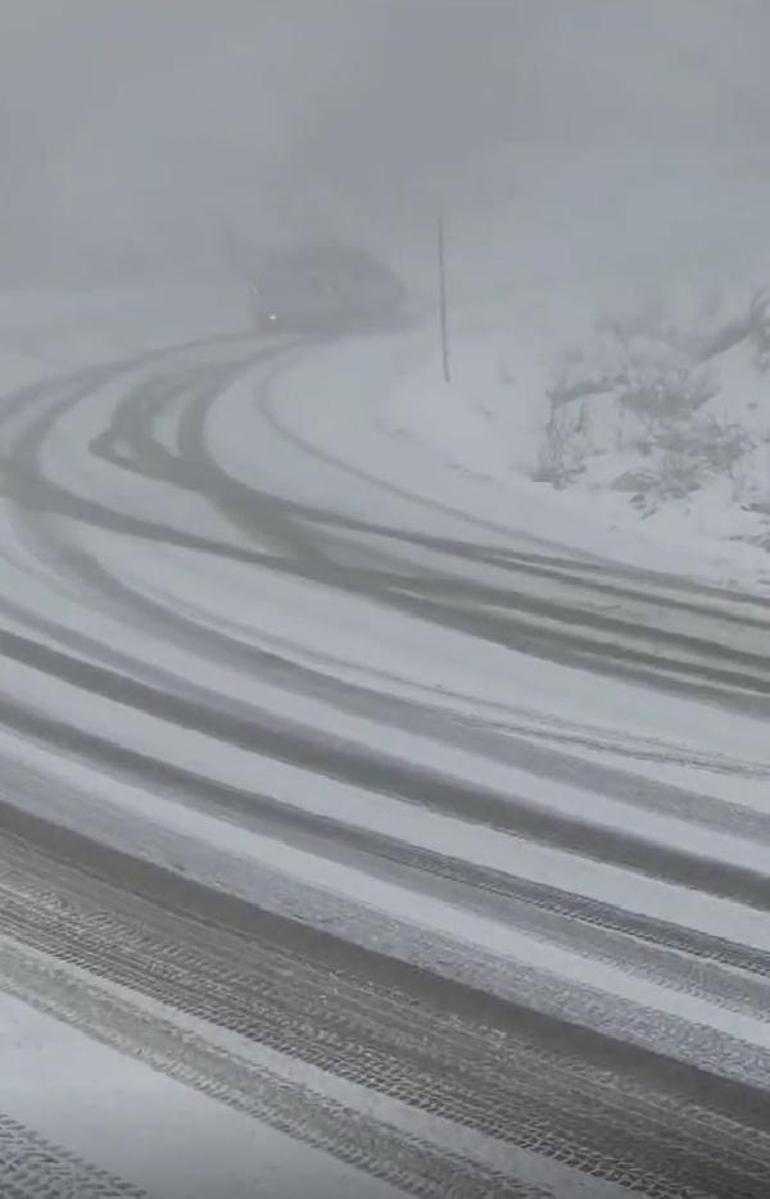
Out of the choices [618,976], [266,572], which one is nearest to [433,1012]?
[618,976]

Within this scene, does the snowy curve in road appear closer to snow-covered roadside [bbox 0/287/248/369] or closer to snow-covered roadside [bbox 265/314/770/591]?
snow-covered roadside [bbox 265/314/770/591]

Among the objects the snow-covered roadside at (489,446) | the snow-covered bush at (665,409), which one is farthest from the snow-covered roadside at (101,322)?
the snow-covered bush at (665,409)

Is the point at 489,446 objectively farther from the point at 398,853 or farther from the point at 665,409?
the point at 398,853

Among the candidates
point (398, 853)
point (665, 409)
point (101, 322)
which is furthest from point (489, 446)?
point (101, 322)

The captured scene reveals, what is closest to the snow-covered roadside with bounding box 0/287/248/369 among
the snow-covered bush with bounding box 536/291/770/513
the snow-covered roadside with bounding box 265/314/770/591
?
the snow-covered roadside with bounding box 265/314/770/591

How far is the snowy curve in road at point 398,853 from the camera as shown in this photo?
4559mm

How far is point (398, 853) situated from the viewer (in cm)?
625

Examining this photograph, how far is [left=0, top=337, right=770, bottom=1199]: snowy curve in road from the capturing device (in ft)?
15.0

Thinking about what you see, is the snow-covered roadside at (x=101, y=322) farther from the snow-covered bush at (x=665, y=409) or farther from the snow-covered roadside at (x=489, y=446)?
the snow-covered bush at (x=665, y=409)

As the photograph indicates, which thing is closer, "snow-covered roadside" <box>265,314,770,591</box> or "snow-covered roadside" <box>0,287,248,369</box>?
"snow-covered roadside" <box>265,314,770,591</box>

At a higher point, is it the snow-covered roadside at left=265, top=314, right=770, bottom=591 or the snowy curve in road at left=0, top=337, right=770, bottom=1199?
the snow-covered roadside at left=265, top=314, right=770, bottom=591

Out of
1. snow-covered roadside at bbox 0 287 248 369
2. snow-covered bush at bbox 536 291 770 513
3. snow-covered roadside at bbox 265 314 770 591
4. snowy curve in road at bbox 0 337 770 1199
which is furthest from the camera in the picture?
snow-covered roadside at bbox 0 287 248 369

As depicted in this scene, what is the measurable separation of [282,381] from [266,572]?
423 inches

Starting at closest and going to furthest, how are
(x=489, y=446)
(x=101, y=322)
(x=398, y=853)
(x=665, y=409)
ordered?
(x=398, y=853)
(x=489, y=446)
(x=665, y=409)
(x=101, y=322)
